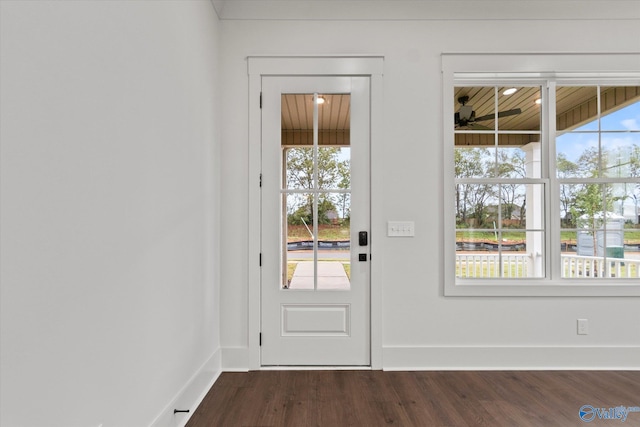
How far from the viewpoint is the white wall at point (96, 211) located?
0.85 metres

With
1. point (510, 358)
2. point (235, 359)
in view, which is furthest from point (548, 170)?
point (235, 359)

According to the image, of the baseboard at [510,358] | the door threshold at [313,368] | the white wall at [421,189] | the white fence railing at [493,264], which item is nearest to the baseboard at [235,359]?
the white wall at [421,189]

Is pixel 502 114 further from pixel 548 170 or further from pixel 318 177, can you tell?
pixel 318 177

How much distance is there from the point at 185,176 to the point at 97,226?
82 centimetres

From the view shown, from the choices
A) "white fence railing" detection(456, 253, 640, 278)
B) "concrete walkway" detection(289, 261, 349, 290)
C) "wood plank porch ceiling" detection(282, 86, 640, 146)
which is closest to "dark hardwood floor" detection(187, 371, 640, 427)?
"concrete walkway" detection(289, 261, 349, 290)

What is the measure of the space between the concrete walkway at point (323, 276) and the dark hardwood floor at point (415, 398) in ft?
2.05

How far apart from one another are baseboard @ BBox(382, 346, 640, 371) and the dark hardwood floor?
0.06 m

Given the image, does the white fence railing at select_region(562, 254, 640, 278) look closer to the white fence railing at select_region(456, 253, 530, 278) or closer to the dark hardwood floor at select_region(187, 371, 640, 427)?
the white fence railing at select_region(456, 253, 530, 278)

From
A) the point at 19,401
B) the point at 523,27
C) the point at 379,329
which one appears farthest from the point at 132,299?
the point at 523,27

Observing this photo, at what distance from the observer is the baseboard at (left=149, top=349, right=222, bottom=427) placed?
165 centimetres

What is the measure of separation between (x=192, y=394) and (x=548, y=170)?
9.80ft

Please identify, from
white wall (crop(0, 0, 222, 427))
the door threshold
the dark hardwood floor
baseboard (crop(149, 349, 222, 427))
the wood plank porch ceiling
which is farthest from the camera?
the wood plank porch ceiling

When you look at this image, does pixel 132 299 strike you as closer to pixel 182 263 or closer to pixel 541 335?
pixel 182 263

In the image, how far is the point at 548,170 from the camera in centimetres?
265
